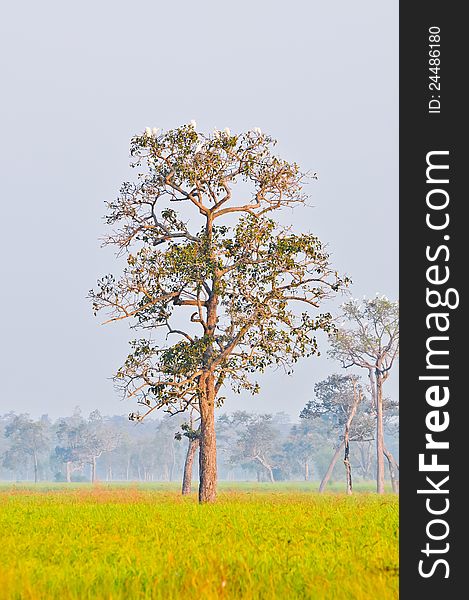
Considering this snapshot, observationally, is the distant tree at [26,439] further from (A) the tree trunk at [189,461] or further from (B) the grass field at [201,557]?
(B) the grass field at [201,557]

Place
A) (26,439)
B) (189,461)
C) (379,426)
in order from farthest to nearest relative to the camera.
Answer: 1. (26,439)
2. (379,426)
3. (189,461)

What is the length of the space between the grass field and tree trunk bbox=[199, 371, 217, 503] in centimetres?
924

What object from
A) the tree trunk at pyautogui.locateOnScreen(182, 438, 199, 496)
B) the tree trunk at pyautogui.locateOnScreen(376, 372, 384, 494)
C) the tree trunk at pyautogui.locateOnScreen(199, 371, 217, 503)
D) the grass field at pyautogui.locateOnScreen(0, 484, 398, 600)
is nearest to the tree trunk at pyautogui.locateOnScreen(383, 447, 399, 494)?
the tree trunk at pyautogui.locateOnScreen(376, 372, 384, 494)

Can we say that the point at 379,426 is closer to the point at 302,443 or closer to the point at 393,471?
the point at 393,471

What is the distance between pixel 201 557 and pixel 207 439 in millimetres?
18088

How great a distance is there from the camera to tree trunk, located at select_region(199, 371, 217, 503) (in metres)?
30.8

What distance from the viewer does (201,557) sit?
13273 millimetres

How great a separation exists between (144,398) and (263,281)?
536 centimetres

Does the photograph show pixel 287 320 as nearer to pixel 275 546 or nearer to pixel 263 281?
pixel 263 281

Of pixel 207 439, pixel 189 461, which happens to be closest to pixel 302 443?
pixel 189 461

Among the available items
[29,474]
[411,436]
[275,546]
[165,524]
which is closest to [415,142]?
[411,436]

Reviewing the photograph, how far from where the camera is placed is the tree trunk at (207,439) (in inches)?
1214

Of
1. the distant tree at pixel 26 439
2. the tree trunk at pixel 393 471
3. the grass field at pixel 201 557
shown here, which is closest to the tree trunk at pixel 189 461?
the tree trunk at pixel 393 471

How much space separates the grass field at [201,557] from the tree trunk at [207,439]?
9243 mm
